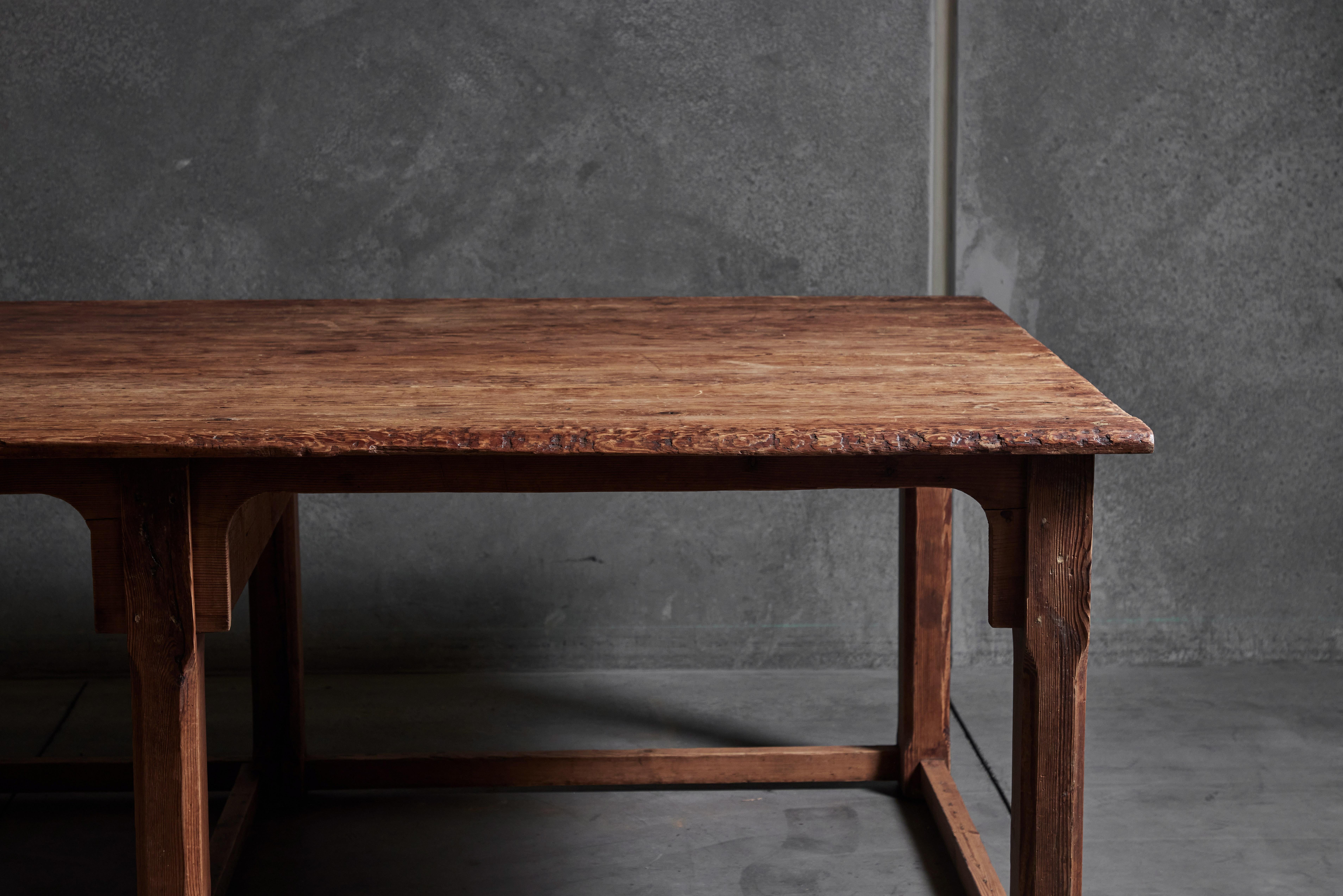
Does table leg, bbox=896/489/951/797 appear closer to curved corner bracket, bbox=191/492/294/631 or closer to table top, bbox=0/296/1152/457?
table top, bbox=0/296/1152/457

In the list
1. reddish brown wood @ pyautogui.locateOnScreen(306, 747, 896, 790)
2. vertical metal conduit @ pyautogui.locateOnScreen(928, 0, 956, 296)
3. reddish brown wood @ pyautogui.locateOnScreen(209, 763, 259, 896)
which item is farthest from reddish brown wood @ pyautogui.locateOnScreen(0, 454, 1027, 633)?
vertical metal conduit @ pyautogui.locateOnScreen(928, 0, 956, 296)

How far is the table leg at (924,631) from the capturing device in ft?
7.76

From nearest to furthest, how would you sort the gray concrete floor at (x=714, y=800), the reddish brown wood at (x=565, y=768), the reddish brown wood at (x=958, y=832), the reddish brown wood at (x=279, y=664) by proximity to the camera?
the reddish brown wood at (x=958, y=832)
the gray concrete floor at (x=714, y=800)
the reddish brown wood at (x=279, y=664)
the reddish brown wood at (x=565, y=768)

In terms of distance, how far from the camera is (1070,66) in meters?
2.90

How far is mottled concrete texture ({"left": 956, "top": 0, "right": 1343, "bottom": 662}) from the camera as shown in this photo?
289cm

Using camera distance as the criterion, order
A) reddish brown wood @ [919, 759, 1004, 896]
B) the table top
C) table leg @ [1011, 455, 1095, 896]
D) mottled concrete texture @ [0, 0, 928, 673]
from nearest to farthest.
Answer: the table top
table leg @ [1011, 455, 1095, 896]
reddish brown wood @ [919, 759, 1004, 896]
mottled concrete texture @ [0, 0, 928, 673]

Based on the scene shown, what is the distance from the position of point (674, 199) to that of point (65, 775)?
1.68m

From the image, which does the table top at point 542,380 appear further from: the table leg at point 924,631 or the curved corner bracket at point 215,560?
the table leg at point 924,631

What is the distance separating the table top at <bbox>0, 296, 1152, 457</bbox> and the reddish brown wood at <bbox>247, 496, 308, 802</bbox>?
44 centimetres

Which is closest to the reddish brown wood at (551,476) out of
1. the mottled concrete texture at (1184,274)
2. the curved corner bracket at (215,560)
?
the curved corner bracket at (215,560)

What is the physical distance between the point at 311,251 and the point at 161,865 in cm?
167

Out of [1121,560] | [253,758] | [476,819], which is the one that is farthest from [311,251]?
[1121,560]

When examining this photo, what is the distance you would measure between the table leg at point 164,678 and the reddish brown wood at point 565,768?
903mm

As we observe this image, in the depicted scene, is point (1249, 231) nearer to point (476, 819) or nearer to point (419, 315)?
point (419, 315)
